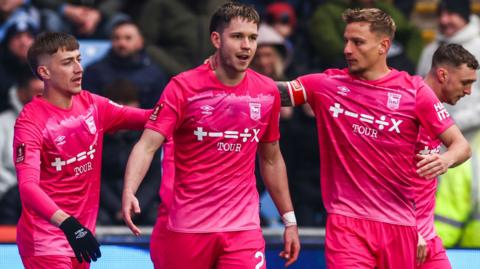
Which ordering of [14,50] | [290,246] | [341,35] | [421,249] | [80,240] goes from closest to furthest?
[80,240], [290,246], [421,249], [14,50], [341,35]

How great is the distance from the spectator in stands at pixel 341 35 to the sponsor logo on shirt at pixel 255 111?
190 inches

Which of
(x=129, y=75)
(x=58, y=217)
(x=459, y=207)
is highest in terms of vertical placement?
(x=129, y=75)

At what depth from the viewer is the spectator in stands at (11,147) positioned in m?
12.3

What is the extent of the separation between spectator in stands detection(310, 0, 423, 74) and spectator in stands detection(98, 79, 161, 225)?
234 cm

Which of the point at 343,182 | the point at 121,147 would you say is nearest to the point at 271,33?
the point at 121,147

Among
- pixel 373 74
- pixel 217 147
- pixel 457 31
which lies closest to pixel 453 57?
pixel 373 74

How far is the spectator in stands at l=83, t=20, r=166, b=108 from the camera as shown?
13188 mm

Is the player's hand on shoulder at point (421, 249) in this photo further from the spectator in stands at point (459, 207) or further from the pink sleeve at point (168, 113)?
the spectator in stands at point (459, 207)

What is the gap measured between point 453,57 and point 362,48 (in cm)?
86

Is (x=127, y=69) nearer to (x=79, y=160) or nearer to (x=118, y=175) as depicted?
(x=118, y=175)

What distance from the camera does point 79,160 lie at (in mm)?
8977

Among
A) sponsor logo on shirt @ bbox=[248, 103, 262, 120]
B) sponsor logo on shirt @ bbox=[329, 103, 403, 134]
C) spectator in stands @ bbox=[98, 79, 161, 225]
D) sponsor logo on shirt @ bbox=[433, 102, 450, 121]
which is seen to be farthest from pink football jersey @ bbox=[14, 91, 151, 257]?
spectator in stands @ bbox=[98, 79, 161, 225]

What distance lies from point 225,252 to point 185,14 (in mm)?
5847

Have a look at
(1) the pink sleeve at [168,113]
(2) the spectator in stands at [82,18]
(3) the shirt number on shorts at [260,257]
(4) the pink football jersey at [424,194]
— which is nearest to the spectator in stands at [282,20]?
(2) the spectator in stands at [82,18]
